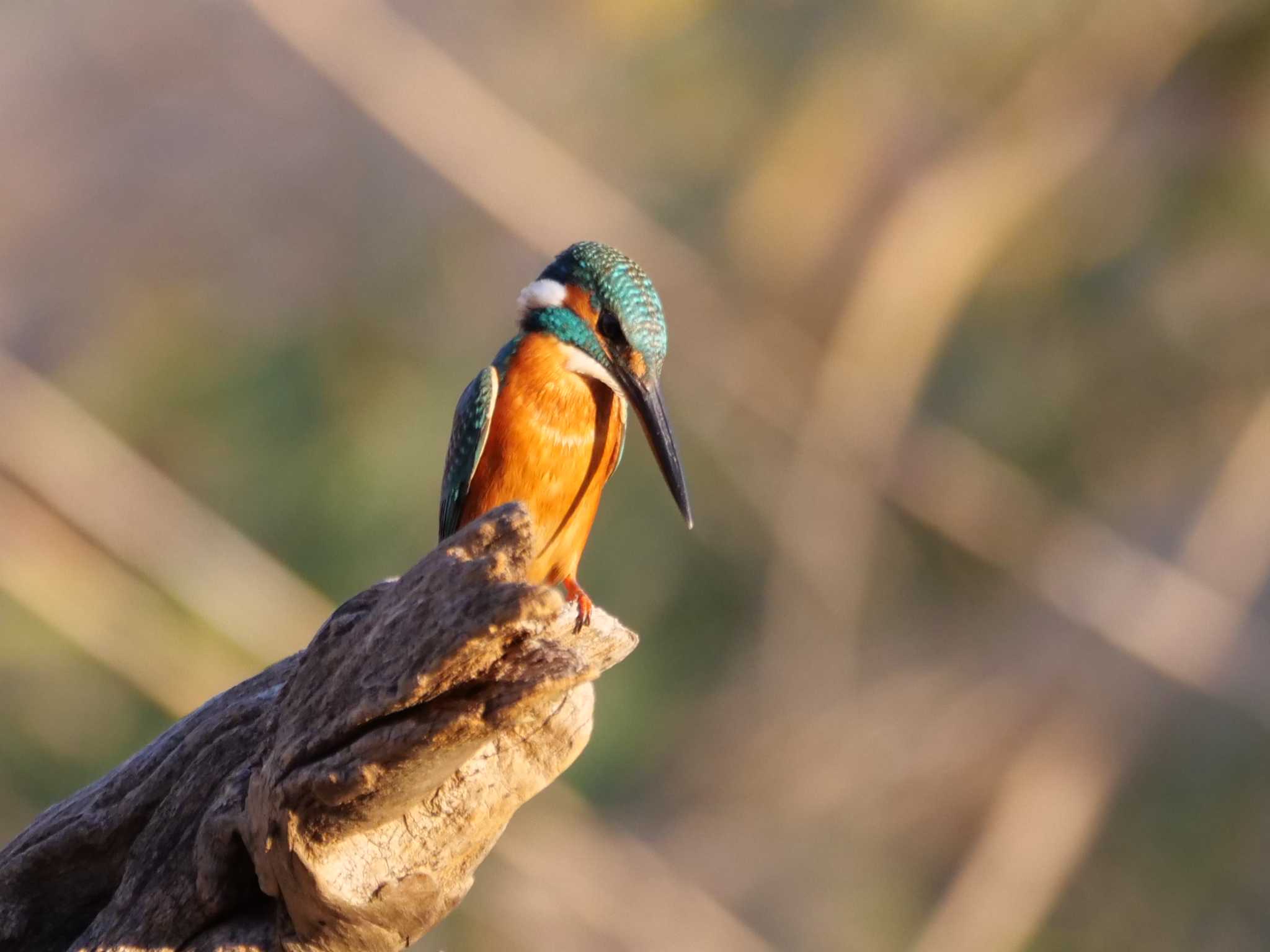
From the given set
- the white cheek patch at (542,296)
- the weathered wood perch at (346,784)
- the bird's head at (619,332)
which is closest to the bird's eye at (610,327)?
the bird's head at (619,332)

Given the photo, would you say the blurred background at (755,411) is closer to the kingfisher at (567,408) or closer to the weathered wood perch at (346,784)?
the kingfisher at (567,408)

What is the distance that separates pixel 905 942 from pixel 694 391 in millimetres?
2804

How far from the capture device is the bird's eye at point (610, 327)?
8.03 feet

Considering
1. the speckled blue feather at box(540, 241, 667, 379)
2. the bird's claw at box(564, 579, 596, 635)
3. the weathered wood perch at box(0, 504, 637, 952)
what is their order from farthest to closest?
1. the speckled blue feather at box(540, 241, 667, 379)
2. the bird's claw at box(564, 579, 596, 635)
3. the weathered wood perch at box(0, 504, 637, 952)

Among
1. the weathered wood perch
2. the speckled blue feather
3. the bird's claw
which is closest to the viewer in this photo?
the weathered wood perch

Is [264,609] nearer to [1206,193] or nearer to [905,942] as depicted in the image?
[905,942]

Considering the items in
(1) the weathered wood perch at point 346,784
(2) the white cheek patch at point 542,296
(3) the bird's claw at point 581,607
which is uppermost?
(2) the white cheek patch at point 542,296

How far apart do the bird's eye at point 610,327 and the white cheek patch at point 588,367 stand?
48mm

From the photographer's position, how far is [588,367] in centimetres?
247

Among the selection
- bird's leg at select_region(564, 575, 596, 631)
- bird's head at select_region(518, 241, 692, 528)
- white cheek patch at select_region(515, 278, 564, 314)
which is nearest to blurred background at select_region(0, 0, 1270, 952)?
white cheek patch at select_region(515, 278, 564, 314)

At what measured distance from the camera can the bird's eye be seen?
2447 millimetres

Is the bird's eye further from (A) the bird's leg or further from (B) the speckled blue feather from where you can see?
(A) the bird's leg

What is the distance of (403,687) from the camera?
153 cm

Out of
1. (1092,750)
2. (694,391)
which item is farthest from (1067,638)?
(694,391)
